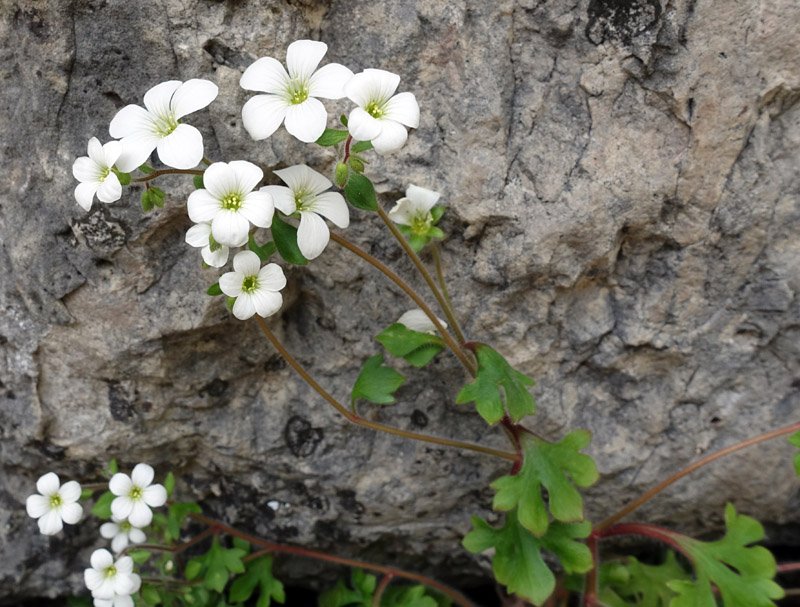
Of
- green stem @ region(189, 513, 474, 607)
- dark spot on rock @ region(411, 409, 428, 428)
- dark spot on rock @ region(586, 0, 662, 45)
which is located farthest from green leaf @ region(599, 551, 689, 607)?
dark spot on rock @ region(586, 0, 662, 45)

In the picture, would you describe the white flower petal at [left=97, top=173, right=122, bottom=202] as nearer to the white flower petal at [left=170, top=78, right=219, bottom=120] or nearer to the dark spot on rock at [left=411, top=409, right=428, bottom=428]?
the white flower petal at [left=170, top=78, right=219, bottom=120]

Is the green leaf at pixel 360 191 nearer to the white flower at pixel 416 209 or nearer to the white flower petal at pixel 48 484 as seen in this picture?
the white flower at pixel 416 209

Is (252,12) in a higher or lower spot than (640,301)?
higher

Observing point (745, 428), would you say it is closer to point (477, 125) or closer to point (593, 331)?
point (593, 331)

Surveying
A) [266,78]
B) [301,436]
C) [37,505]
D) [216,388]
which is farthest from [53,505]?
[266,78]

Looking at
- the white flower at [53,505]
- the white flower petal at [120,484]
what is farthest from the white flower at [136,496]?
the white flower at [53,505]

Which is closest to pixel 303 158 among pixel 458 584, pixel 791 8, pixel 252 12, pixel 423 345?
pixel 252 12

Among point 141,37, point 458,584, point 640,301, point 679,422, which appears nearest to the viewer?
point 141,37
